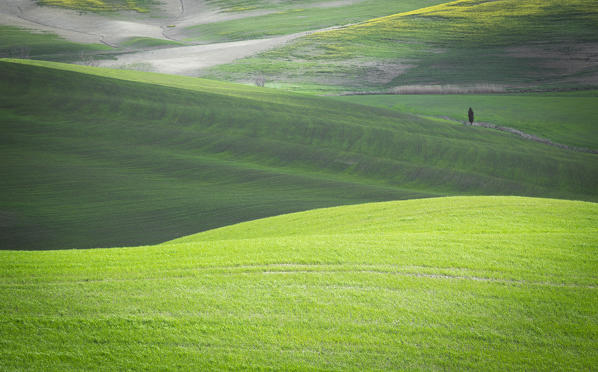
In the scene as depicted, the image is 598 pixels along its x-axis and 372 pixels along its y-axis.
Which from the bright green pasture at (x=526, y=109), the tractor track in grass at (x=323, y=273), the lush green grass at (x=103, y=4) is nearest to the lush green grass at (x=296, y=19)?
the lush green grass at (x=103, y=4)

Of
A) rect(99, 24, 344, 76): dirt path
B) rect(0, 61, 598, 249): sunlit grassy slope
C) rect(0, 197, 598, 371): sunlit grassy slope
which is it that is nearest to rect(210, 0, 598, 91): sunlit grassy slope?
rect(99, 24, 344, 76): dirt path

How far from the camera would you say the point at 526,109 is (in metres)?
63.4

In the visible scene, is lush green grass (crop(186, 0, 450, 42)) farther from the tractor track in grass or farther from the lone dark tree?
the tractor track in grass

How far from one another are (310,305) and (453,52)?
9862 centimetres

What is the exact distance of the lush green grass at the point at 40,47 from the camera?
106375 millimetres

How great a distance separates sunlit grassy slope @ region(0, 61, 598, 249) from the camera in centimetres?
2348

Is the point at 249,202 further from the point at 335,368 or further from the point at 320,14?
the point at 320,14

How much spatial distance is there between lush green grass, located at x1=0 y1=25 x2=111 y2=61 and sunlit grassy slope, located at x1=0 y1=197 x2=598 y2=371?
107828 mm

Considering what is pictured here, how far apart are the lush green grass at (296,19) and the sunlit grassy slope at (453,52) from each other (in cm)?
1998

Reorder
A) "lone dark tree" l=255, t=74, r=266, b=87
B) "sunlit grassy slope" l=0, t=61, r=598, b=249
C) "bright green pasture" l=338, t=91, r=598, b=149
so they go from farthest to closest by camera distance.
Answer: "lone dark tree" l=255, t=74, r=266, b=87 → "bright green pasture" l=338, t=91, r=598, b=149 → "sunlit grassy slope" l=0, t=61, r=598, b=249

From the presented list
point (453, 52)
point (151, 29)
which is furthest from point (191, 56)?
point (453, 52)

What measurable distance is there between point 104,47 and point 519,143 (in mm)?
102009

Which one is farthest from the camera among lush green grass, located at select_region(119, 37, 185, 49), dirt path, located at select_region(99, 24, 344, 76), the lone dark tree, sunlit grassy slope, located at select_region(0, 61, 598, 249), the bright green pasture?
lush green grass, located at select_region(119, 37, 185, 49)

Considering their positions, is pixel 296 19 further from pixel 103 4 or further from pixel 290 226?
pixel 290 226
